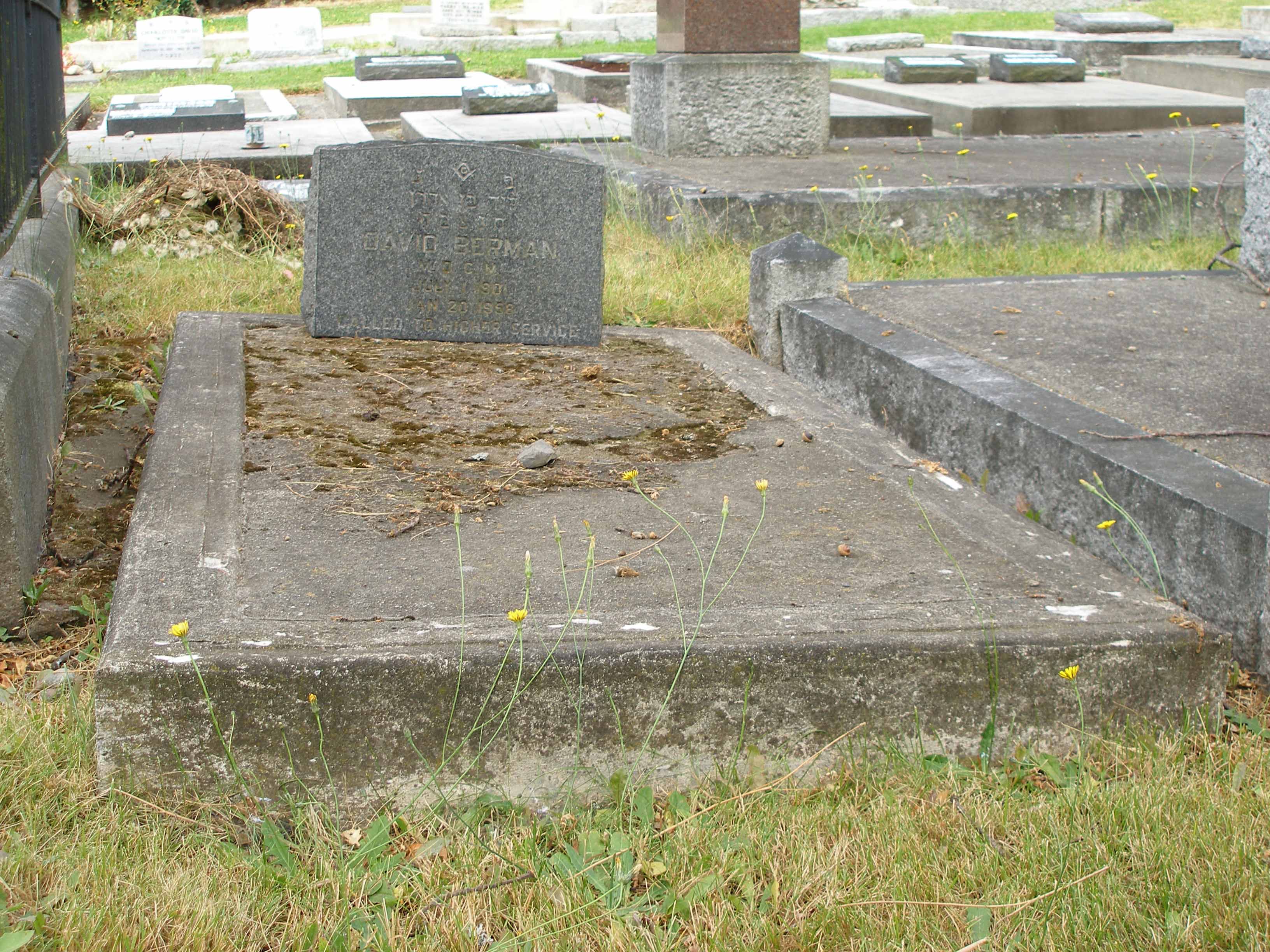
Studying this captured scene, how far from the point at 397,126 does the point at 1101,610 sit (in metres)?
10.8

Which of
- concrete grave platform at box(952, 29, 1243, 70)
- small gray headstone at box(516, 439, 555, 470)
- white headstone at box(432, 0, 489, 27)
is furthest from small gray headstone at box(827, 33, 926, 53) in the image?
small gray headstone at box(516, 439, 555, 470)

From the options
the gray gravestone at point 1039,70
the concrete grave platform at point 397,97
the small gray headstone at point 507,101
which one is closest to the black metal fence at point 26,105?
the small gray headstone at point 507,101

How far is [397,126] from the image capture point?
1218 centimetres

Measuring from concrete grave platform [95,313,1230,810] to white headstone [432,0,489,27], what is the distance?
20816 millimetres

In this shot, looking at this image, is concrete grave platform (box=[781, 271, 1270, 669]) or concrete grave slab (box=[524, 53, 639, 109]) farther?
concrete grave slab (box=[524, 53, 639, 109])

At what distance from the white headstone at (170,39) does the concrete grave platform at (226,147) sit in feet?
36.7

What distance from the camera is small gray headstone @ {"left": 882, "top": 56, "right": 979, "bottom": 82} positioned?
1212cm

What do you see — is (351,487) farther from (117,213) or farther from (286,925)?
(117,213)

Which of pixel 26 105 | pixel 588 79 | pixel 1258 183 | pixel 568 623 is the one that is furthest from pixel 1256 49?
pixel 568 623

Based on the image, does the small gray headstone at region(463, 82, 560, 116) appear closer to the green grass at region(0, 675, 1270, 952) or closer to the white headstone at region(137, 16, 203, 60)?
the green grass at region(0, 675, 1270, 952)

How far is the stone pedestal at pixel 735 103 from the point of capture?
791 cm

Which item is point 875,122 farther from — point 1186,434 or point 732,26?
point 1186,434

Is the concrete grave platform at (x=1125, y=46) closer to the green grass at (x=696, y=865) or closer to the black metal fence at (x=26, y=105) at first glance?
the black metal fence at (x=26, y=105)

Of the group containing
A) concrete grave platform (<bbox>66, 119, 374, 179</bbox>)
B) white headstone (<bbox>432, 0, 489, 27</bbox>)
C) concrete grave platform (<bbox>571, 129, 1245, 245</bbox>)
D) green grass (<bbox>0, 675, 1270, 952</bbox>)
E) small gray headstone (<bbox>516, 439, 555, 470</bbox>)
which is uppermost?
white headstone (<bbox>432, 0, 489, 27</bbox>)
